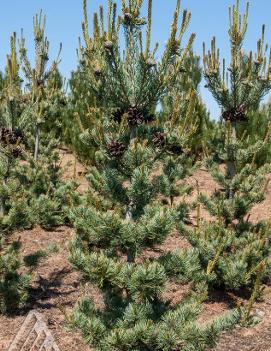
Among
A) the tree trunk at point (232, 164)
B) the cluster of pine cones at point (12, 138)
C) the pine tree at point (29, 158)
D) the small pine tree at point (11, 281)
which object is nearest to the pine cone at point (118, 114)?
the pine tree at point (29, 158)

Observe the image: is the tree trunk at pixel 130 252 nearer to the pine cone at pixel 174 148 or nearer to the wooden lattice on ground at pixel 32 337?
the pine cone at pixel 174 148

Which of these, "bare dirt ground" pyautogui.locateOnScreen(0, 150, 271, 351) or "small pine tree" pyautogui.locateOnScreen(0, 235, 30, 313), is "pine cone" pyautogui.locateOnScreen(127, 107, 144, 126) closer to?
"bare dirt ground" pyautogui.locateOnScreen(0, 150, 271, 351)

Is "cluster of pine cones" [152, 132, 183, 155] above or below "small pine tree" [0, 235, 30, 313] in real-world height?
above

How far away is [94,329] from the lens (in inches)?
171

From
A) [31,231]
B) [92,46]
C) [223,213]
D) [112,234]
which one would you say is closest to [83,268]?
[112,234]

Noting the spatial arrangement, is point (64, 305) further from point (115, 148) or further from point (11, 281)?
point (115, 148)

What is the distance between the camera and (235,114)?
7172 millimetres

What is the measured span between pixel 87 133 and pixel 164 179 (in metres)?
0.90

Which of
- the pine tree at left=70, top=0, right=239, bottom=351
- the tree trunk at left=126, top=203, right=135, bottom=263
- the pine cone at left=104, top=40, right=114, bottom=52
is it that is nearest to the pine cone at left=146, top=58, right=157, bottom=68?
the pine tree at left=70, top=0, right=239, bottom=351

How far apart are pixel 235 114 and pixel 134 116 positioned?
10.6 ft

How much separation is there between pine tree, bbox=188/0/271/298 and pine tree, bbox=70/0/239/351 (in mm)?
2579

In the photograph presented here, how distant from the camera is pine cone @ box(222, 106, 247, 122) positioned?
717cm

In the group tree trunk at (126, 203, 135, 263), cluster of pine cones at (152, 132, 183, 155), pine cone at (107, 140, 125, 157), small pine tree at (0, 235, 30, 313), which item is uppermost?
cluster of pine cones at (152, 132, 183, 155)

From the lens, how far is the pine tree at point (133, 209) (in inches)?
164
